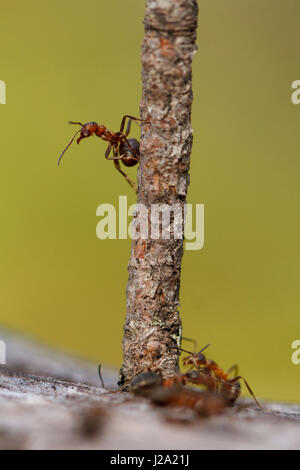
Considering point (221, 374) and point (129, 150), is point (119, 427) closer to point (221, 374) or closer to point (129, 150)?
point (221, 374)

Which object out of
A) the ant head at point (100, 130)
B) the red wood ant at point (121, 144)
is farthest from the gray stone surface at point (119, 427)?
the ant head at point (100, 130)

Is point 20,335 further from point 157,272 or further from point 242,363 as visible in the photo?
point 157,272

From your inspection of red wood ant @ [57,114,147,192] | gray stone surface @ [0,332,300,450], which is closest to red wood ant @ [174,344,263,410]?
gray stone surface @ [0,332,300,450]

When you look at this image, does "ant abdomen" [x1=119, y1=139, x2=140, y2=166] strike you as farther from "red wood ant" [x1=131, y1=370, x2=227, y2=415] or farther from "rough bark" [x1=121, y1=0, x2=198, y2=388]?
"red wood ant" [x1=131, y1=370, x2=227, y2=415]

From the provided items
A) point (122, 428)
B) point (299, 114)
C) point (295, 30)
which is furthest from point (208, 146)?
point (122, 428)

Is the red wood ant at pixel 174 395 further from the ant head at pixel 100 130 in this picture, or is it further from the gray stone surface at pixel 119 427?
the ant head at pixel 100 130
